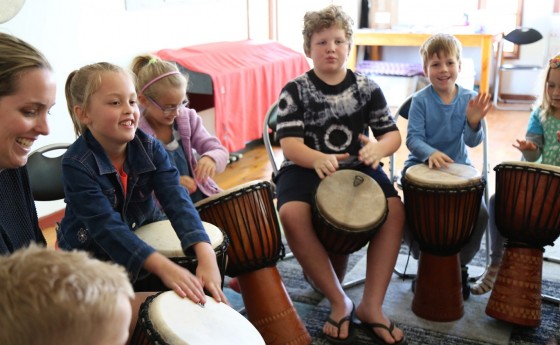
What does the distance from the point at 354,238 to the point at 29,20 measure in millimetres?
2126

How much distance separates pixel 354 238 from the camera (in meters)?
2.21

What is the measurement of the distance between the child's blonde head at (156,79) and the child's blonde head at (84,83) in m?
0.45

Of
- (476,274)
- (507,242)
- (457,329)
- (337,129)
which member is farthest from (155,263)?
(476,274)

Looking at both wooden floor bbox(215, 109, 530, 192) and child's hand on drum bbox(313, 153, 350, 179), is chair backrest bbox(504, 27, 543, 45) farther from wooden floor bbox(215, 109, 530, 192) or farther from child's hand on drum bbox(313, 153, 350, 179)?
child's hand on drum bbox(313, 153, 350, 179)

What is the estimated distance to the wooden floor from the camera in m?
4.41

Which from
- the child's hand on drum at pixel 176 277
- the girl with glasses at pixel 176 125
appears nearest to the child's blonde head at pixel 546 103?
the girl with glasses at pixel 176 125

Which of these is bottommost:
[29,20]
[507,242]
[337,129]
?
[507,242]

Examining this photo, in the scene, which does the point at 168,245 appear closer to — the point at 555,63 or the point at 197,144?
the point at 197,144

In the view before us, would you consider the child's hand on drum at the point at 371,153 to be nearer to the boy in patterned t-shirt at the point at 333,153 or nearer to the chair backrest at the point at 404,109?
the boy in patterned t-shirt at the point at 333,153

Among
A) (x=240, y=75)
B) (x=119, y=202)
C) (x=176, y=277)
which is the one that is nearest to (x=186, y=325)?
(x=176, y=277)

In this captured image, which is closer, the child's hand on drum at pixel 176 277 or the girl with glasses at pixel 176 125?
the child's hand on drum at pixel 176 277

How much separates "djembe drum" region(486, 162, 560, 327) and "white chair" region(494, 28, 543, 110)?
4.42 metres

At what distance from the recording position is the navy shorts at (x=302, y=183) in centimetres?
234

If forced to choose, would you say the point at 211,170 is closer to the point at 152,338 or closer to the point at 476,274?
the point at 152,338
